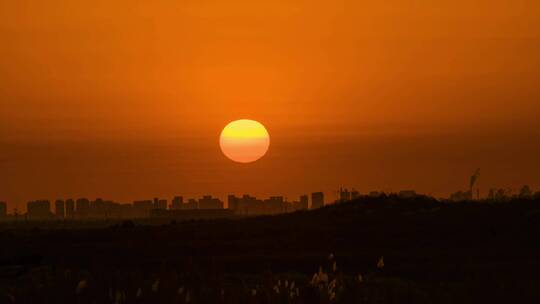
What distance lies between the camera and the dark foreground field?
16.0m

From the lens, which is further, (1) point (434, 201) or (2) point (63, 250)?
(1) point (434, 201)

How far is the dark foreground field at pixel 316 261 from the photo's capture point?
16016 mm

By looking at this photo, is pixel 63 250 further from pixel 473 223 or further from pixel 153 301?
pixel 153 301

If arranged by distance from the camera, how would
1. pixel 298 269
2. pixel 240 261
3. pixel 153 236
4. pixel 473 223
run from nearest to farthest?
pixel 298 269 → pixel 240 261 → pixel 473 223 → pixel 153 236

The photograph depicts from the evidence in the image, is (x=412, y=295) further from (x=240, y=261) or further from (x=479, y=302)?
(x=240, y=261)

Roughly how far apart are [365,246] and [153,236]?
52.7 ft

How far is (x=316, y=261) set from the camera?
130ft

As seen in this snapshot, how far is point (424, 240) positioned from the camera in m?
50.2

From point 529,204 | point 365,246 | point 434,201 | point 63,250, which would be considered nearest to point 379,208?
point 434,201

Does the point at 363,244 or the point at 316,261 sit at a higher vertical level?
the point at 363,244

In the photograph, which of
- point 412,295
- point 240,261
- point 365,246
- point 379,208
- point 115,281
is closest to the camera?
point 115,281

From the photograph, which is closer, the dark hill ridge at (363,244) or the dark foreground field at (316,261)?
the dark foreground field at (316,261)

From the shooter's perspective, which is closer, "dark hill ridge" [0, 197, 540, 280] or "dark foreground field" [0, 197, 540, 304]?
"dark foreground field" [0, 197, 540, 304]

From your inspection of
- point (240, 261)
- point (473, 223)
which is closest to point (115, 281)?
point (240, 261)
